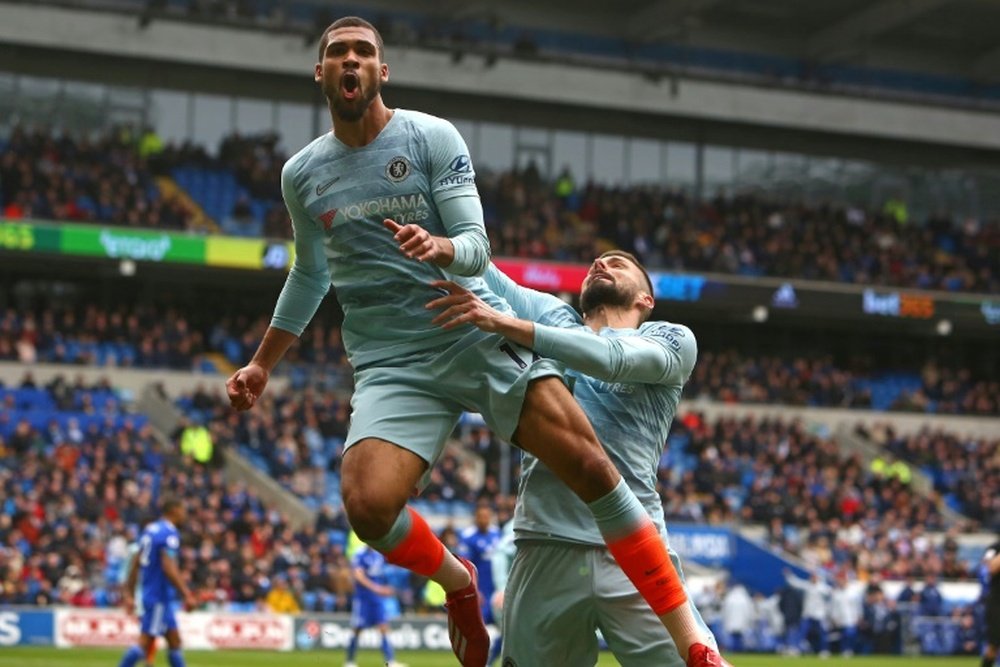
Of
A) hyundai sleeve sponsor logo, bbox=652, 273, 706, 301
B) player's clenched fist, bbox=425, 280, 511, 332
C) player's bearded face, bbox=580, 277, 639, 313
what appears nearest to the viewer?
player's clenched fist, bbox=425, 280, 511, 332

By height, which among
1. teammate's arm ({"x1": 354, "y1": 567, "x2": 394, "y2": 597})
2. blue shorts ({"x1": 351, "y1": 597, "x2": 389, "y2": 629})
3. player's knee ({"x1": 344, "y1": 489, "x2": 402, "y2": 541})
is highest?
player's knee ({"x1": 344, "y1": 489, "x2": 402, "y2": 541})

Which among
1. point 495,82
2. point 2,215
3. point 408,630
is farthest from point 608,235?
point 408,630

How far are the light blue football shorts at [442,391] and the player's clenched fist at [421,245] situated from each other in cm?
64

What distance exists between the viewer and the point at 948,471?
40312 millimetres

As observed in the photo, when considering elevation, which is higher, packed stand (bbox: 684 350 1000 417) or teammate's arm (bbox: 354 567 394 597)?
packed stand (bbox: 684 350 1000 417)

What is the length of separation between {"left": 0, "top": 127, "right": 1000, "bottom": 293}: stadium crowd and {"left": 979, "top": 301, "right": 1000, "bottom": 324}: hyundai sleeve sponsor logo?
100cm

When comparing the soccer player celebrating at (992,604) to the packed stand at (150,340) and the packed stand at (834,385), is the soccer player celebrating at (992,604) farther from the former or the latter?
the packed stand at (834,385)

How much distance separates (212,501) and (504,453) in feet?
25.8

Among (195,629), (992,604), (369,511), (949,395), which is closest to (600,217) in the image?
(949,395)

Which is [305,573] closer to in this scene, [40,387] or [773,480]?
[40,387]

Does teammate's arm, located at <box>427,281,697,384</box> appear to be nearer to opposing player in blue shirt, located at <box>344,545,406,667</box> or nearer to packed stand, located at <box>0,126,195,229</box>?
opposing player in blue shirt, located at <box>344,545,406,667</box>

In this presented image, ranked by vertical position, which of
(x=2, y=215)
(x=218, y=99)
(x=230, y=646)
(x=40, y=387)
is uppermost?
(x=218, y=99)

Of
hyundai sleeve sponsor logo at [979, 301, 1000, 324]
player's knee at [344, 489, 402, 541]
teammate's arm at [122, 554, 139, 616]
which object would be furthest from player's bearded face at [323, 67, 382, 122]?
hyundai sleeve sponsor logo at [979, 301, 1000, 324]

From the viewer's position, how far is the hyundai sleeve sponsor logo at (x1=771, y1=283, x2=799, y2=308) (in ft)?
140
